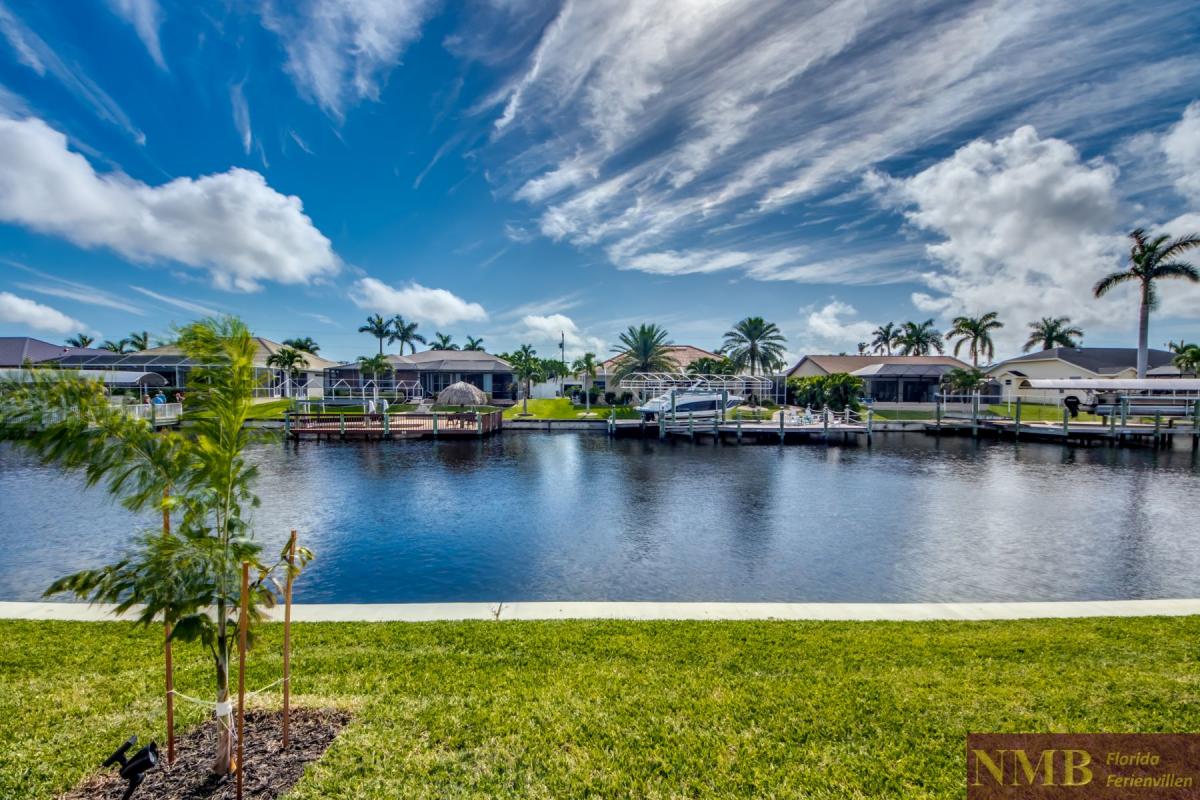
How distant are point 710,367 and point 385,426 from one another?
37872mm

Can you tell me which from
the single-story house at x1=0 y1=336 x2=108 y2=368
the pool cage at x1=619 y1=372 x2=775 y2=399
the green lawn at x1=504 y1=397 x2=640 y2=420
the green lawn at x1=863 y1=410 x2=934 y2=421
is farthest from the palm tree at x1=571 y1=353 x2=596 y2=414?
the single-story house at x1=0 y1=336 x2=108 y2=368

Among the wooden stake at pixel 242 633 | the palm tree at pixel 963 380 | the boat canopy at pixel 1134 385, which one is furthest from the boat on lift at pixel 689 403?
the wooden stake at pixel 242 633

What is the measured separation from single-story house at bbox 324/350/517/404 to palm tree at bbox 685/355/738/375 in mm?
21013

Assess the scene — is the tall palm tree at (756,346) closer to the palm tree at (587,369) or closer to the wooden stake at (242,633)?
the palm tree at (587,369)

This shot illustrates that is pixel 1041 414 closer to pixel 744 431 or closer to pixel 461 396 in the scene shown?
pixel 744 431

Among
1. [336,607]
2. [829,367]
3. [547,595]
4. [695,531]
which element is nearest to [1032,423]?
[829,367]

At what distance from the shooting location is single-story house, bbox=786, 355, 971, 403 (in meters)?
58.4

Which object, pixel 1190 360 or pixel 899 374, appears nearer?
pixel 1190 360

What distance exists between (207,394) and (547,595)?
8.01m

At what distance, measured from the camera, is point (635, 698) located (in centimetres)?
540

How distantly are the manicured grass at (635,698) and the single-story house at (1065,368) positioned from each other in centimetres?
6191

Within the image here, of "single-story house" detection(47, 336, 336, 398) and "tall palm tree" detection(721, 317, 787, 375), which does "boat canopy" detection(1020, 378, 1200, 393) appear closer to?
"tall palm tree" detection(721, 317, 787, 375)

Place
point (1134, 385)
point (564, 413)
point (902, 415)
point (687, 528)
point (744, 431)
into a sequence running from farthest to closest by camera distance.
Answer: point (564, 413) < point (902, 415) < point (744, 431) < point (1134, 385) < point (687, 528)

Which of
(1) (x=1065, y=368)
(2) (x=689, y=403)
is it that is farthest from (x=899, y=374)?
(2) (x=689, y=403)
